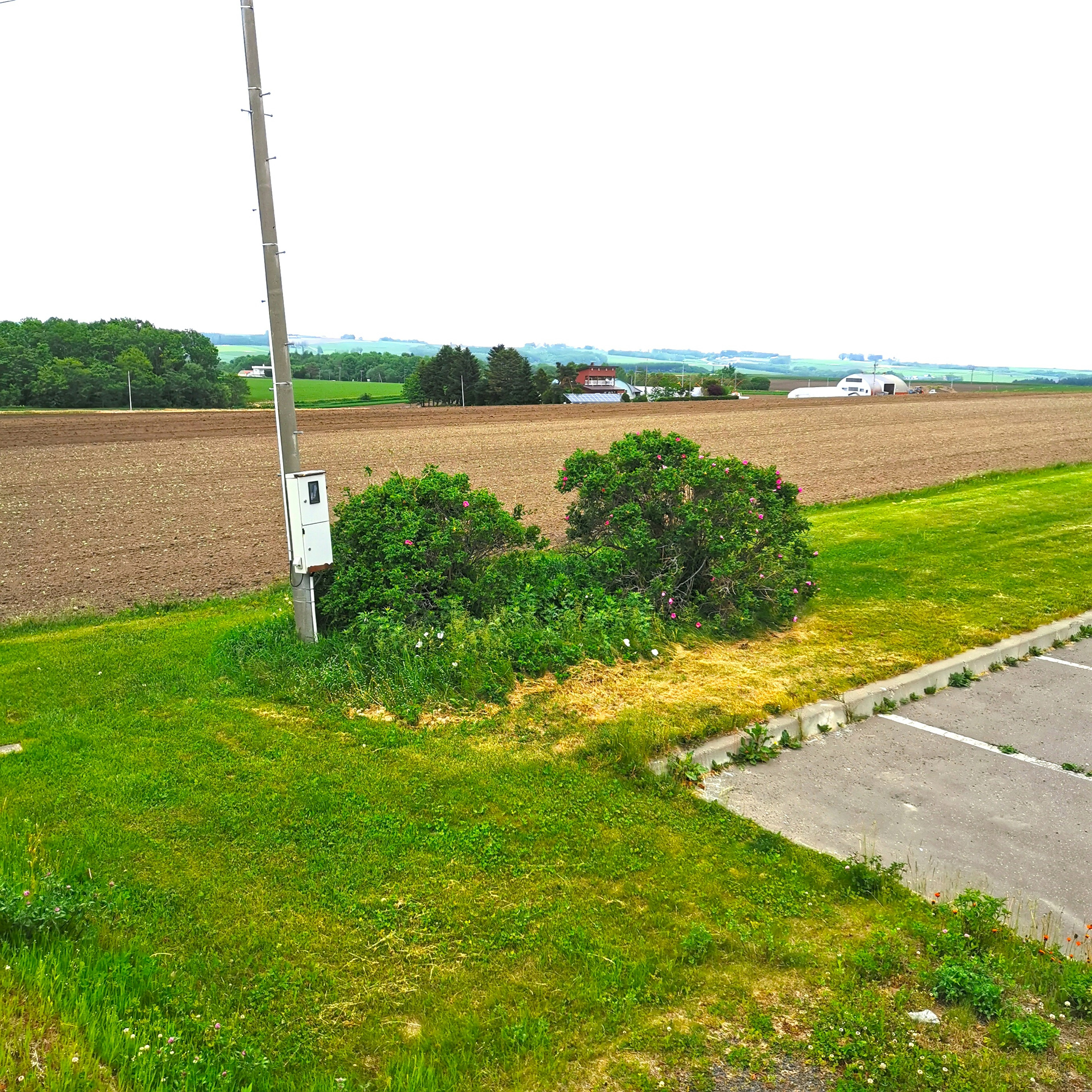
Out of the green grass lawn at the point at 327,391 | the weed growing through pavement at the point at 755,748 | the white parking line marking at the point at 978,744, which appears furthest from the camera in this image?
the green grass lawn at the point at 327,391

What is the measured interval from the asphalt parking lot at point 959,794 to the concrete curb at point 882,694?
15 cm

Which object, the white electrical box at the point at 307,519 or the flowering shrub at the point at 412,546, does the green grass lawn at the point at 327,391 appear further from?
the white electrical box at the point at 307,519

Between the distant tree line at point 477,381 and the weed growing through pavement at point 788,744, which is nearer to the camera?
the weed growing through pavement at point 788,744

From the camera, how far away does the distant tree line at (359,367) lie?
120m

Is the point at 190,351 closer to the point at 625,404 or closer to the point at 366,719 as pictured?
the point at 625,404

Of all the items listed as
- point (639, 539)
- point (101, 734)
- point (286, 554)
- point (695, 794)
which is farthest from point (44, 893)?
point (286, 554)

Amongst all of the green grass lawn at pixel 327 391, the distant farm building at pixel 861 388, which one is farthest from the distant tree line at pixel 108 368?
the distant farm building at pixel 861 388

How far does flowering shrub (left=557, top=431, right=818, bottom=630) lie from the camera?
9320 millimetres

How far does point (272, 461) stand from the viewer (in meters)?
33.1

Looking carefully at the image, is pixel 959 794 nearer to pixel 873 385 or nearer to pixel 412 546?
pixel 412 546

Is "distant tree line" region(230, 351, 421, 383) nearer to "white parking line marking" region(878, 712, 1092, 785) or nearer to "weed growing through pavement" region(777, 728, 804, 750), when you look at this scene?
"white parking line marking" region(878, 712, 1092, 785)

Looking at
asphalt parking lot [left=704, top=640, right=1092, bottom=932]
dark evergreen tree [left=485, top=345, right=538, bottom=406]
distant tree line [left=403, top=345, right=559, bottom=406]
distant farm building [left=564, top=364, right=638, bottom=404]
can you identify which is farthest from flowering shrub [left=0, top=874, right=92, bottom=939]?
distant farm building [left=564, top=364, right=638, bottom=404]

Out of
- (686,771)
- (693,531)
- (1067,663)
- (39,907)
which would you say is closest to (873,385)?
(1067,663)

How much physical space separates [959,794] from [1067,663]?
3.74m
